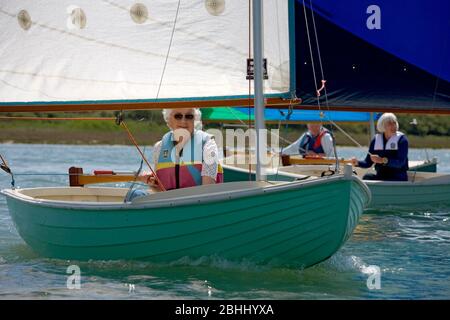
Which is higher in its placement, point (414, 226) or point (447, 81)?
point (447, 81)

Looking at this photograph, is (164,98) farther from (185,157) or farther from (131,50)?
(185,157)

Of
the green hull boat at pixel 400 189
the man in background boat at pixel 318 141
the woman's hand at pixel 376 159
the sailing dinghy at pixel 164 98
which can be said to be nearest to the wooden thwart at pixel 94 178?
the sailing dinghy at pixel 164 98

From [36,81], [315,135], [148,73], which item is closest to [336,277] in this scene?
[148,73]

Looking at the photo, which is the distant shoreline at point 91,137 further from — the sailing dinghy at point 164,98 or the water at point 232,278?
the water at point 232,278

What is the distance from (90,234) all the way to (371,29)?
27.7 feet

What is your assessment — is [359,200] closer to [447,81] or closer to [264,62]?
[264,62]

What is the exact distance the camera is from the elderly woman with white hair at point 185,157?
8.75 metres

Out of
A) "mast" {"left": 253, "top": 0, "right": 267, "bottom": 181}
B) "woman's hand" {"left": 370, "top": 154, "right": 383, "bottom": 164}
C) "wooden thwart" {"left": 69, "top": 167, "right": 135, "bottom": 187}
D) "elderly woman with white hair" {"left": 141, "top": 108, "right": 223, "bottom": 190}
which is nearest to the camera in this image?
"mast" {"left": 253, "top": 0, "right": 267, "bottom": 181}

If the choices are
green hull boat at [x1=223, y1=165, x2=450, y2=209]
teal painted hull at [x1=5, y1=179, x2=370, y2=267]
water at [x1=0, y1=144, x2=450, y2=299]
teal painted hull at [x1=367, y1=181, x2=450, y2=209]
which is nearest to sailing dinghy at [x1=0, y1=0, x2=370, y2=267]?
teal painted hull at [x1=5, y1=179, x2=370, y2=267]

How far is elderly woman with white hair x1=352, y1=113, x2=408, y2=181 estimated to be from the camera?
46.3 ft

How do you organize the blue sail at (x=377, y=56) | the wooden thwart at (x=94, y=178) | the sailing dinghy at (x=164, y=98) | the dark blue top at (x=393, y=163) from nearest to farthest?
the sailing dinghy at (x=164, y=98), the wooden thwart at (x=94, y=178), the dark blue top at (x=393, y=163), the blue sail at (x=377, y=56)

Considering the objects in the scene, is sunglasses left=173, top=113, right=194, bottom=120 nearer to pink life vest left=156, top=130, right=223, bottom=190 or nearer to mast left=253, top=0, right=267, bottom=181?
pink life vest left=156, top=130, right=223, bottom=190

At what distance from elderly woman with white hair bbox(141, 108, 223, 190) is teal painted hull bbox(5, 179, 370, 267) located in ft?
2.09

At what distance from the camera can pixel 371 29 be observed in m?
16.0
